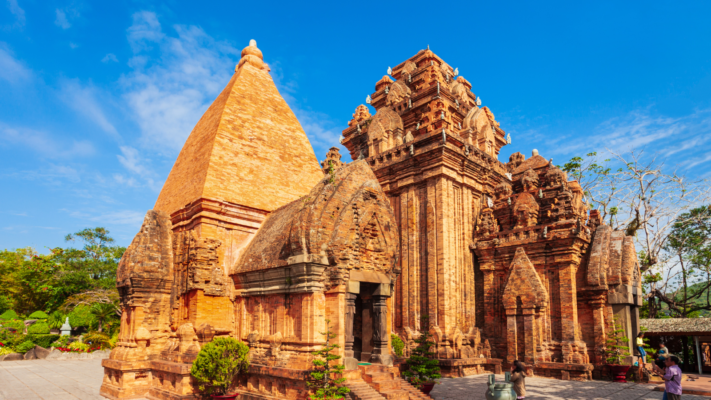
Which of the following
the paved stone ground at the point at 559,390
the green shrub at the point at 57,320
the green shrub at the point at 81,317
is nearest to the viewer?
the paved stone ground at the point at 559,390

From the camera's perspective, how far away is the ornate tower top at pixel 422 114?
1845 cm

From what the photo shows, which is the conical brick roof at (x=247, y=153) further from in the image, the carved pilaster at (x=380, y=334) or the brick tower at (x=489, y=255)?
the carved pilaster at (x=380, y=334)

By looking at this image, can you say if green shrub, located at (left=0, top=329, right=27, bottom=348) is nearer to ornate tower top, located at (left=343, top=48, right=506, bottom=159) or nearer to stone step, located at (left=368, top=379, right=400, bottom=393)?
ornate tower top, located at (left=343, top=48, right=506, bottom=159)

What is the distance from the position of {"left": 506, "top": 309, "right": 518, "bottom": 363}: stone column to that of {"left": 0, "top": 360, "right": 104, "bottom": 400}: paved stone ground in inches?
497

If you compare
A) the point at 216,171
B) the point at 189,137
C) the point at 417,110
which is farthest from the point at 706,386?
the point at 189,137

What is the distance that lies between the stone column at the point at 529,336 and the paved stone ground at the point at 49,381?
42.5 feet

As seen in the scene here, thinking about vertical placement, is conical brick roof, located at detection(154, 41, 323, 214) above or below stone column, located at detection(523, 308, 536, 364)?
above

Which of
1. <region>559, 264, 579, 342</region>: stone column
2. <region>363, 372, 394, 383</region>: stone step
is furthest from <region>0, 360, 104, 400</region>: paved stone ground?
<region>559, 264, 579, 342</region>: stone column

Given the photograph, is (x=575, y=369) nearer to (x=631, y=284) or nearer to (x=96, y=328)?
(x=631, y=284)

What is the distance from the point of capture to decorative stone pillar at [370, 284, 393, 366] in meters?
10.4

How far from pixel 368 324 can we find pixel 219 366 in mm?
3650

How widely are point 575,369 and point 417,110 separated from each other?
12093 mm

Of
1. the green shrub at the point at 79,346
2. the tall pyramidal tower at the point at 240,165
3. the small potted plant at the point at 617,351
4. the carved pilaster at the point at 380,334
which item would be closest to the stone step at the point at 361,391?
the carved pilaster at the point at 380,334

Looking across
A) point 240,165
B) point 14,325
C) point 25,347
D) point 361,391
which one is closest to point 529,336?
point 361,391
